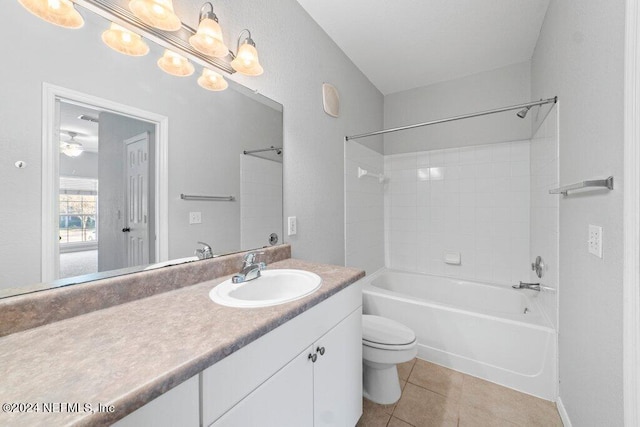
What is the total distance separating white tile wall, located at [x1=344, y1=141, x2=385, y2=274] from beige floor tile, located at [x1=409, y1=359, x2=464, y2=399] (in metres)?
0.91

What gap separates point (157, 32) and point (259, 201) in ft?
2.79

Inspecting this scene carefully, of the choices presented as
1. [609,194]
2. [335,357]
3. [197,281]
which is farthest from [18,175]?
[609,194]

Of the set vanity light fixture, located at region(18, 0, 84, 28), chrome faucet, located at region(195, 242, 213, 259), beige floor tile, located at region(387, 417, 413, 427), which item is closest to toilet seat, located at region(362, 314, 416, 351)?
beige floor tile, located at region(387, 417, 413, 427)

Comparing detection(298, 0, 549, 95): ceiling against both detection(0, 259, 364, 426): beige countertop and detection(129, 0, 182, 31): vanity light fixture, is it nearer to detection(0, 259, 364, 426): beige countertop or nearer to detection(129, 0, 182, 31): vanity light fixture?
detection(129, 0, 182, 31): vanity light fixture

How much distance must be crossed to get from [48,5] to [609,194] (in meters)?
1.91

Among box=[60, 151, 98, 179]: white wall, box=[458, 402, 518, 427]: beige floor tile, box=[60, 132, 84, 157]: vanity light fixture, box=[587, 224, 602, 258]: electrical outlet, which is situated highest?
box=[60, 132, 84, 157]: vanity light fixture

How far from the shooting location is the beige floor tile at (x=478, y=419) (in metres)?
1.33

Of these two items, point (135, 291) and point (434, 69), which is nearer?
point (135, 291)

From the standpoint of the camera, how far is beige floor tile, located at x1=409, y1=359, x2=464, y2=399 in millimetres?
1588

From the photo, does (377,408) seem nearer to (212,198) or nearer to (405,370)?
(405,370)

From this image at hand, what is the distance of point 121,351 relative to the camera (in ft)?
1.86

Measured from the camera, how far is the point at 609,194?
2.85 feet

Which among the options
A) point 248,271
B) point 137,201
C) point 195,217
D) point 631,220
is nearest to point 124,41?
point 137,201

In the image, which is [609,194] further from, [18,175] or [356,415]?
[18,175]
